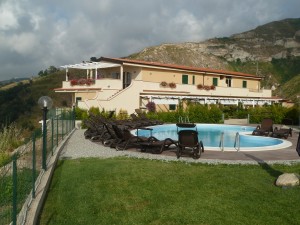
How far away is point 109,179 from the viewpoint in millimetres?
8445

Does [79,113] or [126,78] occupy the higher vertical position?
[126,78]

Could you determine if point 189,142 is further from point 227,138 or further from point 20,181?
point 227,138

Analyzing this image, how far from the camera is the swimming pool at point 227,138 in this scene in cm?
1449

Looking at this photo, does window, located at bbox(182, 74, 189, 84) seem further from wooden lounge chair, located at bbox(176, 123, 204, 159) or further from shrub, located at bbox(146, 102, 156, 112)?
wooden lounge chair, located at bbox(176, 123, 204, 159)

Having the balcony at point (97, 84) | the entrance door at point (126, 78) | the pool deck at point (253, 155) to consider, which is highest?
the entrance door at point (126, 78)

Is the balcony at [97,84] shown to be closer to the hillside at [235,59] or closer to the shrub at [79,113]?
the shrub at [79,113]

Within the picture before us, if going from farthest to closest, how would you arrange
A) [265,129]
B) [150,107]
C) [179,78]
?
[179,78] < [150,107] < [265,129]

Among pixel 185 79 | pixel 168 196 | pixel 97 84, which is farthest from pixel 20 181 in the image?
pixel 185 79

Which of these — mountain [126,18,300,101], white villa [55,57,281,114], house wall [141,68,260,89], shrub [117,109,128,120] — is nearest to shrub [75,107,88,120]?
white villa [55,57,281,114]

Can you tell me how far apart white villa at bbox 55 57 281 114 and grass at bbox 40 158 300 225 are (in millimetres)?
18264

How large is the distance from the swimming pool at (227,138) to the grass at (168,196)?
14.4 ft

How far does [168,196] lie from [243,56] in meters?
120

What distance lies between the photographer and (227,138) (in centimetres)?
2081

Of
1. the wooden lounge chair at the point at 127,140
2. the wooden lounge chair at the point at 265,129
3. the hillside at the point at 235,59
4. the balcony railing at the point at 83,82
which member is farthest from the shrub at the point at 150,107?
the hillside at the point at 235,59
